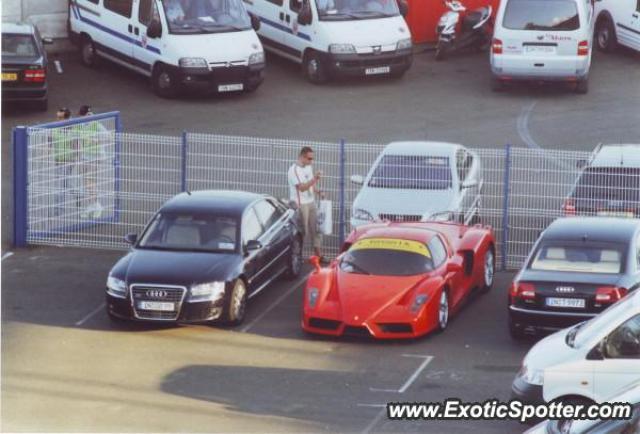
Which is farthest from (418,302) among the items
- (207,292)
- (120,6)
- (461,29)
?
(461,29)

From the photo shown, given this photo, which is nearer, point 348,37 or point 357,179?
point 357,179

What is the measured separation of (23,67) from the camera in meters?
32.9

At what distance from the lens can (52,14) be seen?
1513 inches

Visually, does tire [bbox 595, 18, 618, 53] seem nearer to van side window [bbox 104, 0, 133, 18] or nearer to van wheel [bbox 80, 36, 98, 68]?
van side window [bbox 104, 0, 133, 18]

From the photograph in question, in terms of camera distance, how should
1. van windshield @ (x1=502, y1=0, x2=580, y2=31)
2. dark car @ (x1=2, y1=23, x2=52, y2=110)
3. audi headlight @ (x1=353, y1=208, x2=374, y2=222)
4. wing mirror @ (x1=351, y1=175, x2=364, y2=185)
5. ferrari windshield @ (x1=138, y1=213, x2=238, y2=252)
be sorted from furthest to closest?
van windshield @ (x1=502, y1=0, x2=580, y2=31) < dark car @ (x1=2, y1=23, x2=52, y2=110) < wing mirror @ (x1=351, y1=175, x2=364, y2=185) < audi headlight @ (x1=353, y1=208, x2=374, y2=222) < ferrari windshield @ (x1=138, y1=213, x2=238, y2=252)

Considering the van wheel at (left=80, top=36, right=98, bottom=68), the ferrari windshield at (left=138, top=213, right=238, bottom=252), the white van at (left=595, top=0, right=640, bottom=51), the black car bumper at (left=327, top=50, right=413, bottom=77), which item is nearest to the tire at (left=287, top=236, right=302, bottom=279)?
the ferrari windshield at (left=138, top=213, right=238, bottom=252)

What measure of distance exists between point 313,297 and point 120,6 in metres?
15.2

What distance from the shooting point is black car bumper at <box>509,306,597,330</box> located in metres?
20.8

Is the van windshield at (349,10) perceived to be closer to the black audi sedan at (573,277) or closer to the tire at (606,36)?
the tire at (606,36)

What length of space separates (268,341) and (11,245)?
6233mm

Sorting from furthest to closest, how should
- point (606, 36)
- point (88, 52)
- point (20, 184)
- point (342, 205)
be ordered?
point (606, 36) < point (88, 52) < point (20, 184) < point (342, 205)

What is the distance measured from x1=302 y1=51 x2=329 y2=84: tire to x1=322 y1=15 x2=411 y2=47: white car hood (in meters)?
0.66

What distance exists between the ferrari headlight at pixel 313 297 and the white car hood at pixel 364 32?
46.7ft

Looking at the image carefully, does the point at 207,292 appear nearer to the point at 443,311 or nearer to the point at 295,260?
the point at 443,311
